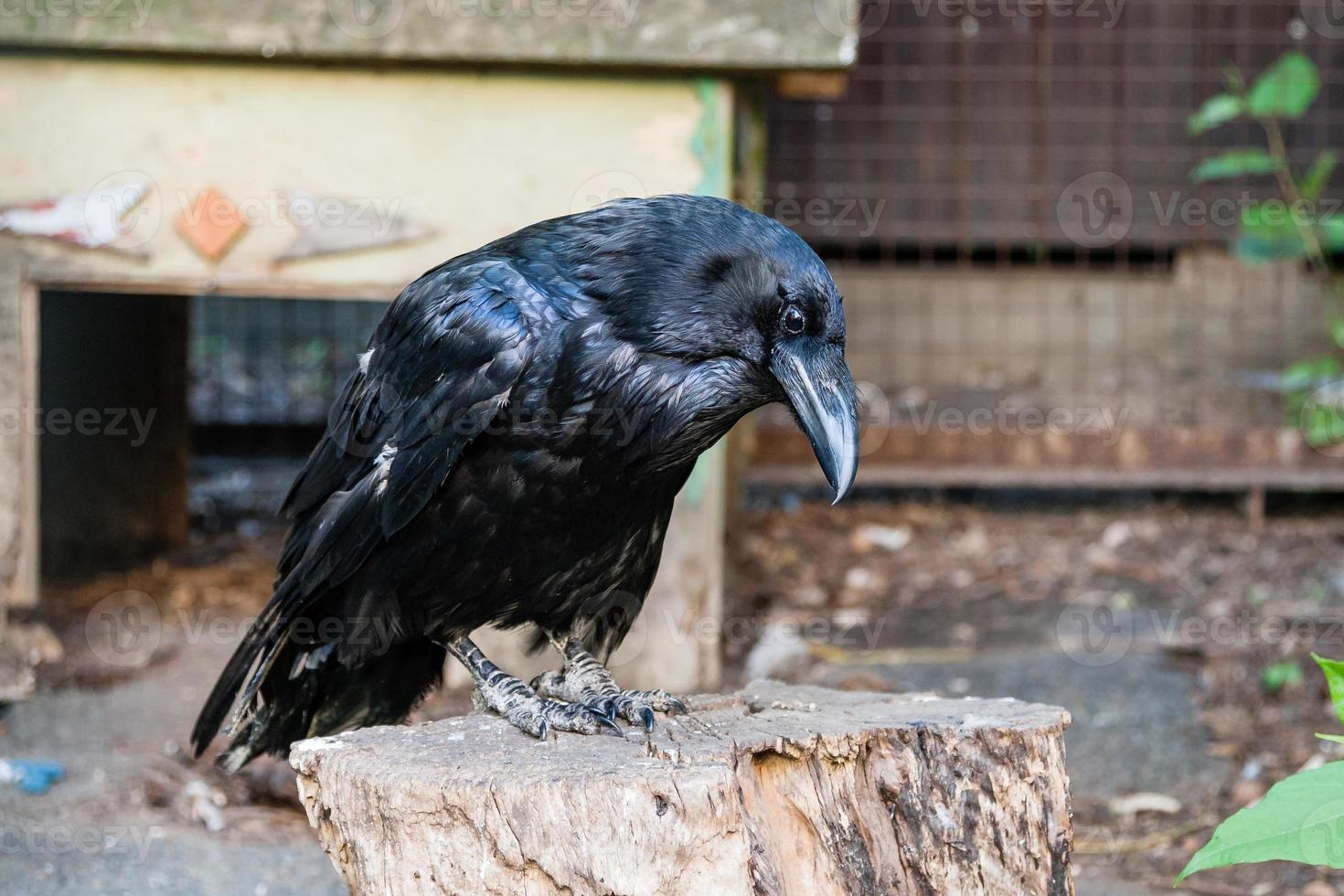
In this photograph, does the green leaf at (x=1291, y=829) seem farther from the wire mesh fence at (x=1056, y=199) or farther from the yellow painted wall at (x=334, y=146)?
the wire mesh fence at (x=1056, y=199)

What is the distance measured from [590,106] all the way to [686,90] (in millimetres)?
299

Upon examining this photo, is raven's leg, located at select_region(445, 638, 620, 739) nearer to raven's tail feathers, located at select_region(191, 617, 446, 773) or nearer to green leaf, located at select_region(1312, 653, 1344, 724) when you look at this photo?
raven's tail feathers, located at select_region(191, 617, 446, 773)

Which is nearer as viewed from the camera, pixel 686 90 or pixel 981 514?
pixel 686 90

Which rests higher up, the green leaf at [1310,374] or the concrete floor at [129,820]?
the green leaf at [1310,374]

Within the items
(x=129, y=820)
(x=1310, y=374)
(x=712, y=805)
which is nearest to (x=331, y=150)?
(x=129, y=820)

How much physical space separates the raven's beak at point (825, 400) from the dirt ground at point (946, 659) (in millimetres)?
1747

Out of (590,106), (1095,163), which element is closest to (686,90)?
(590,106)

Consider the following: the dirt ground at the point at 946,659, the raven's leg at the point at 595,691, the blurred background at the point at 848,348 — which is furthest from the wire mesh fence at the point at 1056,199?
the raven's leg at the point at 595,691


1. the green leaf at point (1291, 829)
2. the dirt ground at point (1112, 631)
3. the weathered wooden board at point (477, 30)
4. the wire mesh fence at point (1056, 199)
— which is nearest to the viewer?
the green leaf at point (1291, 829)

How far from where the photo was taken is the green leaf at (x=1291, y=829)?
1973mm

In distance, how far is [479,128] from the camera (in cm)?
451

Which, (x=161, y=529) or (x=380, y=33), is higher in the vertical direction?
(x=380, y=33)

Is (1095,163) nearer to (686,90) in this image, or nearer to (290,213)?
(686,90)

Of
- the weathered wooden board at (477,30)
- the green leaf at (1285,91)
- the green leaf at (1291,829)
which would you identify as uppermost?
the green leaf at (1285,91)
